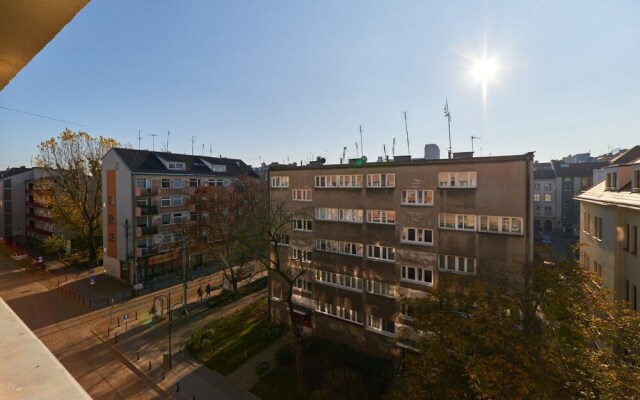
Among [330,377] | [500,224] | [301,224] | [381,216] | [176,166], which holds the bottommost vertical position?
[330,377]

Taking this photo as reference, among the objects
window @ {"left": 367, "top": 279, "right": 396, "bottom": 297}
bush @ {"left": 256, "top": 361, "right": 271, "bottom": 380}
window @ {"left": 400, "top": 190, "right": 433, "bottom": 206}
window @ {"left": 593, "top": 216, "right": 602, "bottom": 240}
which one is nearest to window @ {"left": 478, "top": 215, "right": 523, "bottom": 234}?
window @ {"left": 400, "top": 190, "right": 433, "bottom": 206}

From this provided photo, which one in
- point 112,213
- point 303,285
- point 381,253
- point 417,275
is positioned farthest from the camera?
point 112,213

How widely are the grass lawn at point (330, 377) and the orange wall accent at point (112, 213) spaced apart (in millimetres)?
30010

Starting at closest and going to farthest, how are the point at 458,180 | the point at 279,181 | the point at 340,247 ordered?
the point at 458,180 < the point at 340,247 < the point at 279,181

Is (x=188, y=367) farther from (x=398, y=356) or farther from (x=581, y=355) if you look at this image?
(x=581, y=355)

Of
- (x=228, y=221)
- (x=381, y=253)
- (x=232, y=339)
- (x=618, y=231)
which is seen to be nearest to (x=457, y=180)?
(x=381, y=253)

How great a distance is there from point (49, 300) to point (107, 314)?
28.3ft

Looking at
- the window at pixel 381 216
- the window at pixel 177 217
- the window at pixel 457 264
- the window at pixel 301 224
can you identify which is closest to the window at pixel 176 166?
the window at pixel 177 217

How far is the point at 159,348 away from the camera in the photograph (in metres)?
24.7

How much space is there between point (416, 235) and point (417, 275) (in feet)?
8.88

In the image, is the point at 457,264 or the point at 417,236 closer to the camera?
the point at 457,264

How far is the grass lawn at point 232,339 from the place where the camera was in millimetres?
23172

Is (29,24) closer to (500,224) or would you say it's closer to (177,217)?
(500,224)

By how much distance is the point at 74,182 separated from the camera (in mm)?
42281
